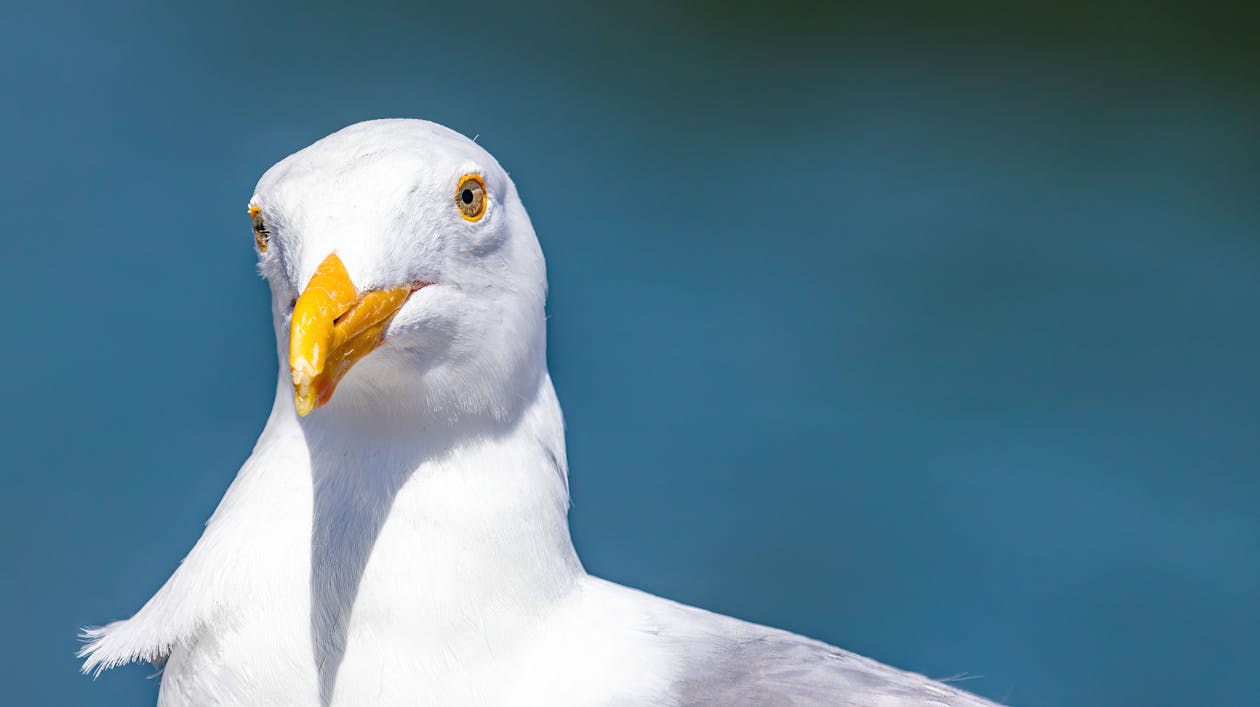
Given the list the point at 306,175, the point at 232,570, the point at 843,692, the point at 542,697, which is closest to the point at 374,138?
the point at 306,175

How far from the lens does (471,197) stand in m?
0.94

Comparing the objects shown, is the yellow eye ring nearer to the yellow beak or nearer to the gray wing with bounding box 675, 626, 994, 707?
the yellow beak

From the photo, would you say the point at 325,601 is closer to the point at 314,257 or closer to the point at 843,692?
the point at 314,257

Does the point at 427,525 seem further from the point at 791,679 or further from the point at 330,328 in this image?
the point at 791,679

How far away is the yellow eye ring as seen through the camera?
92 centimetres

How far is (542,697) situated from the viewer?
947 millimetres

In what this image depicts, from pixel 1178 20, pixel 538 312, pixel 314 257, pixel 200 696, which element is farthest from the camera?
pixel 1178 20

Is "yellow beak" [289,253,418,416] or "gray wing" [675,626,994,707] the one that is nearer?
"yellow beak" [289,253,418,416]

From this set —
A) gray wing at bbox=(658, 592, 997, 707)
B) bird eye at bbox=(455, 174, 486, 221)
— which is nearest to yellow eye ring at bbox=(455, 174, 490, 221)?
bird eye at bbox=(455, 174, 486, 221)

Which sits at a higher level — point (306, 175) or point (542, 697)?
point (306, 175)

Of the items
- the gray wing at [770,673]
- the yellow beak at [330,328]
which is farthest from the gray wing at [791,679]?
the yellow beak at [330,328]

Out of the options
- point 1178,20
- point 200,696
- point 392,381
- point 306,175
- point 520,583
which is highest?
point 1178,20

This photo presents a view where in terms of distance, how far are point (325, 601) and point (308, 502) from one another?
76mm

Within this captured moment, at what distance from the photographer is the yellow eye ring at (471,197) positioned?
92 cm
